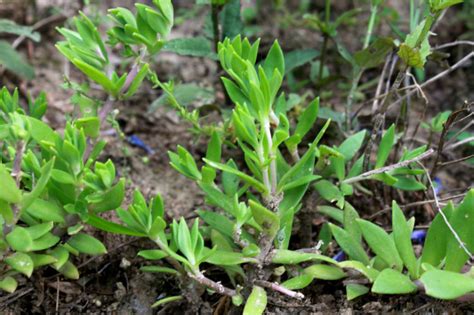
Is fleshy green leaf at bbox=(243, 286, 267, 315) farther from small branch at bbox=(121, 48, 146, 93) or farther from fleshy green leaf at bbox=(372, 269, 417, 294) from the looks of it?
small branch at bbox=(121, 48, 146, 93)

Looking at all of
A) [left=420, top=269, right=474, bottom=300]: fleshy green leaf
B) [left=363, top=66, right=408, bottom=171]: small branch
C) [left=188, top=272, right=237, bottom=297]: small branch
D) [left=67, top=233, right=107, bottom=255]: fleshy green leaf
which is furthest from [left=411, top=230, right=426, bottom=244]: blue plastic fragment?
[left=67, top=233, right=107, bottom=255]: fleshy green leaf

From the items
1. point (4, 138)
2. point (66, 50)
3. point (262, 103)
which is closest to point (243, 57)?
point (262, 103)

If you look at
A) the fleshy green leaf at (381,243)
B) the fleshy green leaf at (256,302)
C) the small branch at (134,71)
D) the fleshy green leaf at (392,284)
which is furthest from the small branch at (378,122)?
the small branch at (134,71)

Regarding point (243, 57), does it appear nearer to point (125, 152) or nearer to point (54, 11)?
point (125, 152)

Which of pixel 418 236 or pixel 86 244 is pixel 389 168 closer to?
pixel 418 236

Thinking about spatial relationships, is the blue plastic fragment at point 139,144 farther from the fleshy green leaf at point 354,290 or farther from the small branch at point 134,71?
the fleshy green leaf at point 354,290

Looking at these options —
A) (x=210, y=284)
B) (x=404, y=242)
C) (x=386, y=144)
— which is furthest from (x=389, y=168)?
(x=210, y=284)

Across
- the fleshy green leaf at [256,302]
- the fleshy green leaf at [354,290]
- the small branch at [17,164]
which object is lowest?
the fleshy green leaf at [354,290]
